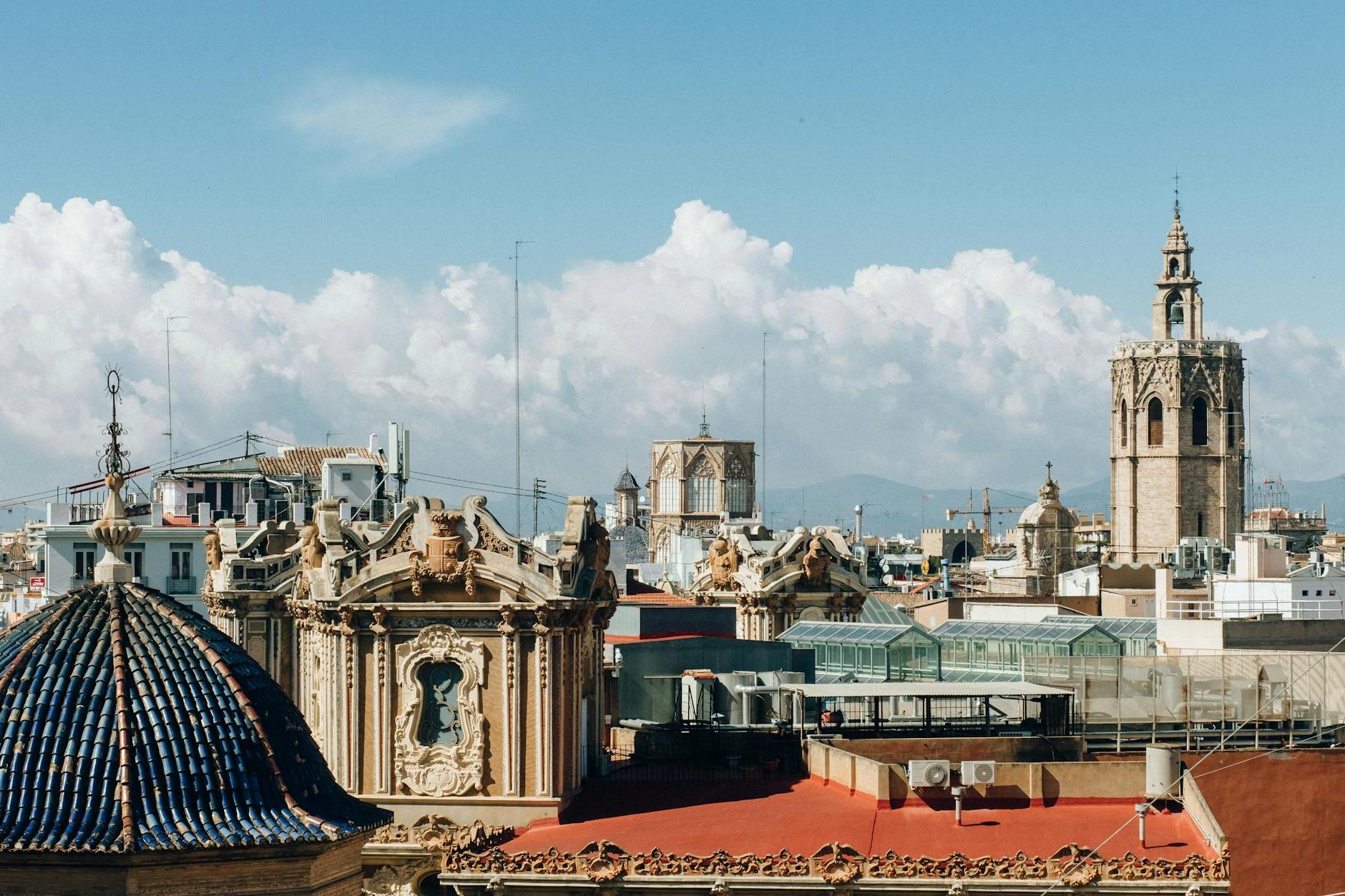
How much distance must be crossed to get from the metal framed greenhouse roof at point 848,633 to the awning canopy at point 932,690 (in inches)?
156

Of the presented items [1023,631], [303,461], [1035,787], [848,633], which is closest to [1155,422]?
[303,461]

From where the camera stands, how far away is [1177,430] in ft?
628

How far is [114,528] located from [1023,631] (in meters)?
31.2

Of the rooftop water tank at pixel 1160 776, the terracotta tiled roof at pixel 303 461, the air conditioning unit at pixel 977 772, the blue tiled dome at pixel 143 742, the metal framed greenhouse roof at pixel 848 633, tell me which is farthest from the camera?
the terracotta tiled roof at pixel 303 461

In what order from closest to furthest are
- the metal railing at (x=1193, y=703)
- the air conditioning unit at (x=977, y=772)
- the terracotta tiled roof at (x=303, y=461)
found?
the air conditioning unit at (x=977, y=772) → the metal railing at (x=1193, y=703) → the terracotta tiled roof at (x=303, y=461)

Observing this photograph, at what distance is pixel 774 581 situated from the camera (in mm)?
58156

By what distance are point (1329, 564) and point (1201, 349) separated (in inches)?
3935

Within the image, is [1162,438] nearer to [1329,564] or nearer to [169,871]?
[1329,564]

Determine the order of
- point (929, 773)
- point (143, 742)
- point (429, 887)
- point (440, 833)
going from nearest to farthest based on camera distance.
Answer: point (143, 742) < point (929, 773) < point (429, 887) < point (440, 833)

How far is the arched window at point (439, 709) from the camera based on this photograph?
40.5m

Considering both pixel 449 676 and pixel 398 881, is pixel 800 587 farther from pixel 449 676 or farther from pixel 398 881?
pixel 398 881

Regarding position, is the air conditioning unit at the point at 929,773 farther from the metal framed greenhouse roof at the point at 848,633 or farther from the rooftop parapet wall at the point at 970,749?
the metal framed greenhouse roof at the point at 848,633

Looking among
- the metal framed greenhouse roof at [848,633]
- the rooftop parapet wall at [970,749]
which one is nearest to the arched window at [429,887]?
the rooftop parapet wall at [970,749]

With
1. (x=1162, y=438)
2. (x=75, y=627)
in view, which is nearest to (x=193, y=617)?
(x=75, y=627)
